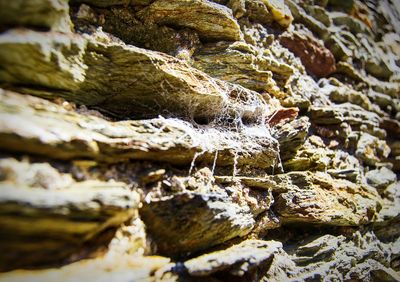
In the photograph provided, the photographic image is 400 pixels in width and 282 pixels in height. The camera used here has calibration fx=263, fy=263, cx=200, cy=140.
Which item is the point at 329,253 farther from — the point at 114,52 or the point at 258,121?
the point at 114,52

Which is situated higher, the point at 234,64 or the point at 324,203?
the point at 234,64

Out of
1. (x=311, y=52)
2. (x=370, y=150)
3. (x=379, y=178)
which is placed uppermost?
(x=311, y=52)

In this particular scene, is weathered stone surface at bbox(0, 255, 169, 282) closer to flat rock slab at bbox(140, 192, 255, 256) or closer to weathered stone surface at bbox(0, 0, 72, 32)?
flat rock slab at bbox(140, 192, 255, 256)

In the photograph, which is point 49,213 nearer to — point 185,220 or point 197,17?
point 185,220

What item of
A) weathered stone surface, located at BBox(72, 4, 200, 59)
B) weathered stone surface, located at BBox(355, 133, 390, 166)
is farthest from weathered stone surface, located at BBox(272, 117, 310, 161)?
weathered stone surface, located at BBox(355, 133, 390, 166)

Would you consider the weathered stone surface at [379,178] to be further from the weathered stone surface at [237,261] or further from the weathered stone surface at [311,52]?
the weathered stone surface at [237,261]

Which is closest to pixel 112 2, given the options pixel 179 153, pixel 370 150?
pixel 179 153
